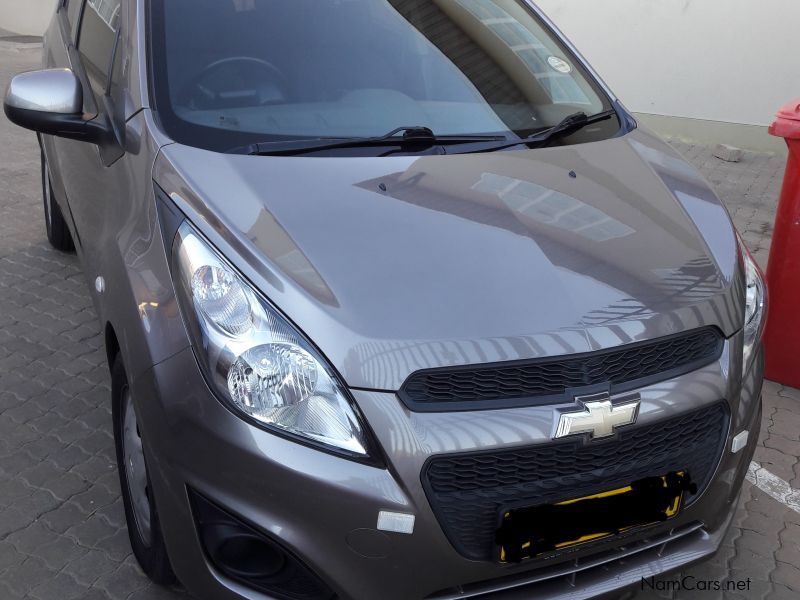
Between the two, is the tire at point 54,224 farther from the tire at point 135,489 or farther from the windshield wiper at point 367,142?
the windshield wiper at point 367,142

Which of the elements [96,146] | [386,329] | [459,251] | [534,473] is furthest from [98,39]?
[534,473]

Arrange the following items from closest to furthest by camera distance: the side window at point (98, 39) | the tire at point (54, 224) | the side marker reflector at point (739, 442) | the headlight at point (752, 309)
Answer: the side marker reflector at point (739, 442)
the headlight at point (752, 309)
the side window at point (98, 39)
the tire at point (54, 224)

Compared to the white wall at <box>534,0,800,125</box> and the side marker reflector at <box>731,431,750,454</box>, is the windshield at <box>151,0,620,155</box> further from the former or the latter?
the white wall at <box>534,0,800,125</box>

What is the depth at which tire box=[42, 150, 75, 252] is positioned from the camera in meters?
4.90

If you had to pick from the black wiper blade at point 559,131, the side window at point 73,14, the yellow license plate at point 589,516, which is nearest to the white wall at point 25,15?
the side window at point 73,14

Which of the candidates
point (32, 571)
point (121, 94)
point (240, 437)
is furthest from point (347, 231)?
point (32, 571)

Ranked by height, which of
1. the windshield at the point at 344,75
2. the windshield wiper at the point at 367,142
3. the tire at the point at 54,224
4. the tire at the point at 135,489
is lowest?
the tire at the point at 54,224

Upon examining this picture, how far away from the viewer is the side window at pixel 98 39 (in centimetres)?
320

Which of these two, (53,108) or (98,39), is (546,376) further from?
(98,39)

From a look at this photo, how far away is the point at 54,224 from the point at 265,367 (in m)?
3.40

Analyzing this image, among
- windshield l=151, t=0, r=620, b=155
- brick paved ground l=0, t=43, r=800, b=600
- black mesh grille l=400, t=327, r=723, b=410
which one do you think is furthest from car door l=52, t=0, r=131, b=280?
black mesh grille l=400, t=327, r=723, b=410

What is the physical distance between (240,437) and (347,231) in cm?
60

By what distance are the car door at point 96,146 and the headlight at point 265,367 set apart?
707 mm

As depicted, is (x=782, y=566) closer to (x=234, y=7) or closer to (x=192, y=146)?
→ (x=192, y=146)
